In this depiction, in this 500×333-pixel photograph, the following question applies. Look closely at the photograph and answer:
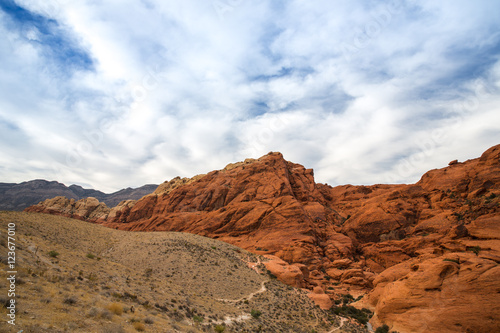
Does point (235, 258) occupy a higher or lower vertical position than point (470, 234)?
lower

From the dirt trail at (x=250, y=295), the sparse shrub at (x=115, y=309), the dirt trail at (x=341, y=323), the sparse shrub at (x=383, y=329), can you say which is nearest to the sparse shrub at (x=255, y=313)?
the dirt trail at (x=250, y=295)

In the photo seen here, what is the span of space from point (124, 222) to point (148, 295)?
67179mm

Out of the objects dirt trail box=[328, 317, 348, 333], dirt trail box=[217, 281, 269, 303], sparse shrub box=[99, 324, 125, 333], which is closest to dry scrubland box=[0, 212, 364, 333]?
sparse shrub box=[99, 324, 125, 333]

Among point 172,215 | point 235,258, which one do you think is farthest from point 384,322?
point 172,215

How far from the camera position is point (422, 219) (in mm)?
44094

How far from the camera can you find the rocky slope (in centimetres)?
2017

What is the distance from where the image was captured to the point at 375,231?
47.1 meters

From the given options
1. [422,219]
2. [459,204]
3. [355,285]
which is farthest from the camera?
[422,219]

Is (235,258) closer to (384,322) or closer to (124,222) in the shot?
(384,322)

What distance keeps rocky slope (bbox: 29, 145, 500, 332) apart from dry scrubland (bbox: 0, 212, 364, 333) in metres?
6.86

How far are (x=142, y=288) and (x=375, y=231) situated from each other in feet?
150

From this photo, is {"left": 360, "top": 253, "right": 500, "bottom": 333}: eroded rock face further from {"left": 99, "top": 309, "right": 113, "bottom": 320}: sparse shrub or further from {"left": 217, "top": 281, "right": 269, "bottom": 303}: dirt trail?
{"left": 99, "top": 309, "right": 113, "bottom": 320}: sparse shrub

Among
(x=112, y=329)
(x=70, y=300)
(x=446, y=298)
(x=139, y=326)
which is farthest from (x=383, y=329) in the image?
(x=70, y=300)

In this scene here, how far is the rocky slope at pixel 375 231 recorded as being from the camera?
20172mm
